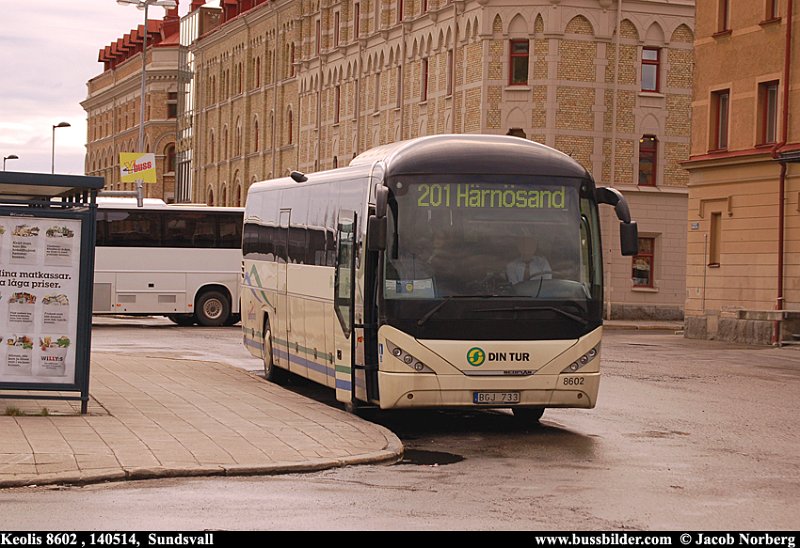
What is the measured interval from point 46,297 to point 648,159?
1611 inches

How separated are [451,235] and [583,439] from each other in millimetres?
2413

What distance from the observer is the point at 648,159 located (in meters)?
54.6

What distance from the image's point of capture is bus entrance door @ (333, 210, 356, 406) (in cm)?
1689

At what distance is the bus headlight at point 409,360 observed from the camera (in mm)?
15508

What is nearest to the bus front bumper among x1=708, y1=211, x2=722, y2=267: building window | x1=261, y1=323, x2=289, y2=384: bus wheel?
x1=261, y1=323, x2=289, y2=384: bus wheel

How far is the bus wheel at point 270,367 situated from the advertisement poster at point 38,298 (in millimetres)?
6398

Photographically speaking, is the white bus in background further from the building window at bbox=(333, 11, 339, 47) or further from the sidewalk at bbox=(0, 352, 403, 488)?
the building window at bbox=(333, 11, 339, 47)

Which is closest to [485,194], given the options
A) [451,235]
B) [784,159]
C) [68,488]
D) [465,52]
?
[451,235]

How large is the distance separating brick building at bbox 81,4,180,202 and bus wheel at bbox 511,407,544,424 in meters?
91.5

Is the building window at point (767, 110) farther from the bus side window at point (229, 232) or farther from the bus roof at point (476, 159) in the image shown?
the bus roof at point (476, 159)

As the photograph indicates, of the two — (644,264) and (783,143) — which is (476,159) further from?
(644,264)

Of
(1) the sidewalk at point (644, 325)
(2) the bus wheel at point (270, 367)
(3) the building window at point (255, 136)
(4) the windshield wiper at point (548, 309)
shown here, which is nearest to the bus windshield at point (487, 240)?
(4) the windshield wiper at point (548, 309)

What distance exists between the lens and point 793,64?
127 feet

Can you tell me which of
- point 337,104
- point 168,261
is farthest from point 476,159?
point 337,104
